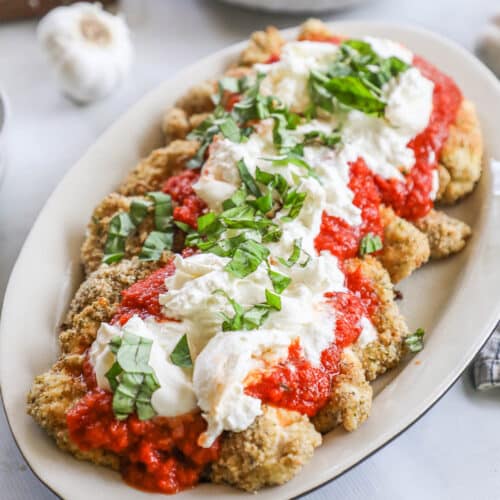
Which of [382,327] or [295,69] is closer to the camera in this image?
[382,327]

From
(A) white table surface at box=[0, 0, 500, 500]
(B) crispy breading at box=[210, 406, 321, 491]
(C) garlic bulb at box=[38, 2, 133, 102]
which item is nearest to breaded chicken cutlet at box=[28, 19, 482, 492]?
(B) crispy breading at box=[210, 406, 321, 491]

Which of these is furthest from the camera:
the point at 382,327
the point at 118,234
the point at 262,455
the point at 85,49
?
the point at 85,49

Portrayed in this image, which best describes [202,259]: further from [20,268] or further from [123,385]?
[20,268]

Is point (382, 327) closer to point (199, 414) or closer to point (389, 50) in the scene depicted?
point (199, 414)

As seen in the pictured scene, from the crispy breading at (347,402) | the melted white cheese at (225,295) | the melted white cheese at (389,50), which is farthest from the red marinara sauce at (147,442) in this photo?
the melted white cheese at (389,50)

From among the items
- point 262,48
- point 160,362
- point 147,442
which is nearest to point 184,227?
point 160,362

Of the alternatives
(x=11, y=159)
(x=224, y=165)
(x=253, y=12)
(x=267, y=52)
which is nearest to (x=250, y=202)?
(x=224, y=165)
